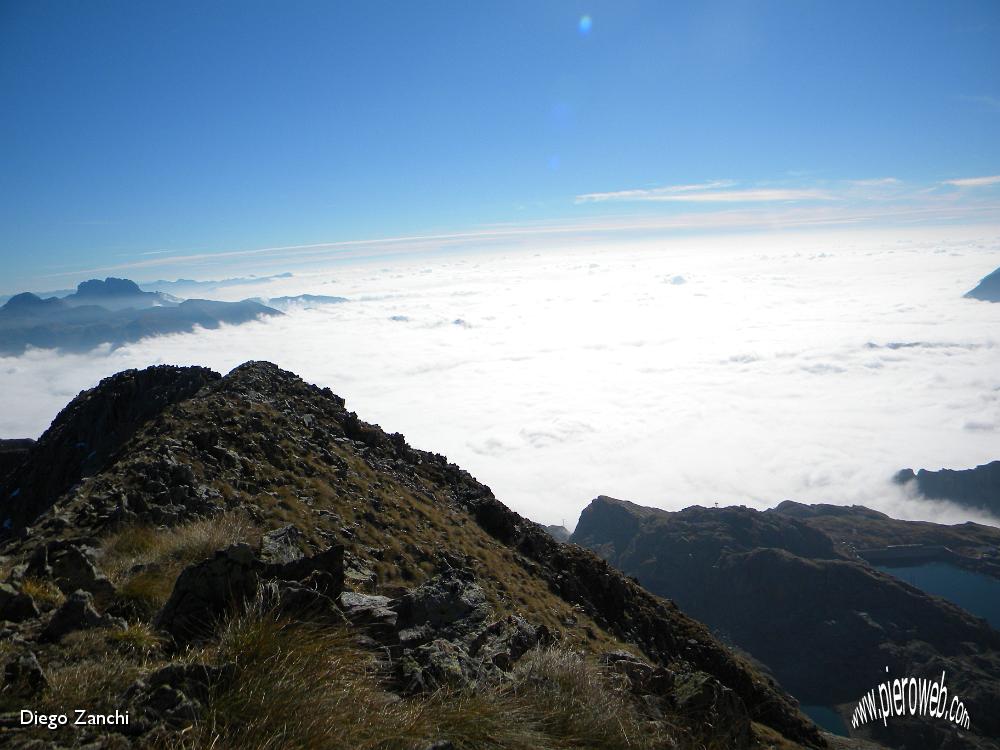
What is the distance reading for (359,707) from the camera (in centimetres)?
441

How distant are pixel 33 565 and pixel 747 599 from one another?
16940cm

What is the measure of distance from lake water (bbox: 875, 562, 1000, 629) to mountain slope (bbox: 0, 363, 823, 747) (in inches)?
6813

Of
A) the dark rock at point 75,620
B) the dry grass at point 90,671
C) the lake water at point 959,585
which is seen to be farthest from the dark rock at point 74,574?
the lake water at point 959,585

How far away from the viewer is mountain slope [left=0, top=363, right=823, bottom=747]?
575 centimetres

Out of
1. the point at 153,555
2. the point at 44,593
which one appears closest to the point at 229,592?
the point at 44,593

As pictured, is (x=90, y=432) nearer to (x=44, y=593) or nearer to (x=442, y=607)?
(x=44, y=593)

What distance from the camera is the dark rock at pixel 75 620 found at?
5.51 m

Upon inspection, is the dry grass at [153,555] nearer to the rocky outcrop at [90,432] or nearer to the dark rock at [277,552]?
the dark rock at [277,552]

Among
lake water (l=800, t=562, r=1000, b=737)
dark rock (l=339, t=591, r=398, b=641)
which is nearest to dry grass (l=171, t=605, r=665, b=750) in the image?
dark rock (l=339, t=591, r=398, b=641)

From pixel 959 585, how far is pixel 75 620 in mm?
209111

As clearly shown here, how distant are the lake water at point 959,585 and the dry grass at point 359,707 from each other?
189 metres

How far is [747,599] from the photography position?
490 feet

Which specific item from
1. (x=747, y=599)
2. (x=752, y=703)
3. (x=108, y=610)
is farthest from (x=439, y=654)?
(x=747, y=599)

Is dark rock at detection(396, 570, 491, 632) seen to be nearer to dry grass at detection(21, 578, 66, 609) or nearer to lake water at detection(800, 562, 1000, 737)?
dry grass at detection(21, 578, 66, 609)
